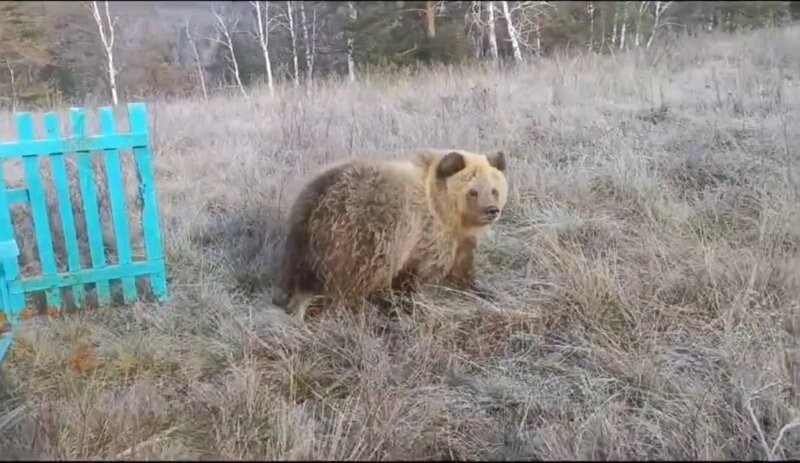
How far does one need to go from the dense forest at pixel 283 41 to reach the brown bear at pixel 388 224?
3.27 m

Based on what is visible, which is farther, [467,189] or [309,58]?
[309,58]

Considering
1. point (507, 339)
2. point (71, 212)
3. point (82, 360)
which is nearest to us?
point (82, 360)

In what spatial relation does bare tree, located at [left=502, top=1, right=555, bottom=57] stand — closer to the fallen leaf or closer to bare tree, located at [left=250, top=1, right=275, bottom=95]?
bare tree, located at [left=250, top=1, right=275, bottom=95]

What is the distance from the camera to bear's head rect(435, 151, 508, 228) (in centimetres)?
414

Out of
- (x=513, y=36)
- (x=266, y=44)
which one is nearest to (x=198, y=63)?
(x=266, y=44)

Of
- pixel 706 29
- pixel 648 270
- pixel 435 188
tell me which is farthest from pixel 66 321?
pixel 706 29

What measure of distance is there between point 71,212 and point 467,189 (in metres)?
2.48

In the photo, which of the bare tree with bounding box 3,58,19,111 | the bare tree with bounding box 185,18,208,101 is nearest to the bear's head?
the bare tree with bounding box 3,58,19,111

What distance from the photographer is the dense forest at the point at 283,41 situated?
688cm

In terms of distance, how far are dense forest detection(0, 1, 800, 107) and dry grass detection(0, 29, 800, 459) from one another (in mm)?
1618

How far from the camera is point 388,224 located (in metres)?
3.95

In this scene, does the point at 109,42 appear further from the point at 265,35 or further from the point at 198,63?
the point at 265,35

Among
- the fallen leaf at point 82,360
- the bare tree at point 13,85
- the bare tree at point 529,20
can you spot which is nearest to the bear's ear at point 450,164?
the fallen leaf at point 82,360

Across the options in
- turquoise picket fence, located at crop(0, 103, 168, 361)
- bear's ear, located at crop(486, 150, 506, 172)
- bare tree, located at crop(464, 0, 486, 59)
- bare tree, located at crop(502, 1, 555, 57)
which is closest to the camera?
turquoise picket fence, located at crop(0, 103, 168, 361)
